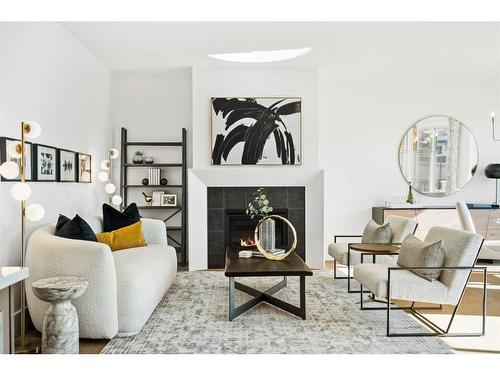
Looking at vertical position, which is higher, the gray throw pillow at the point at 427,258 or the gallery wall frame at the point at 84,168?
the gallery wall frame at the point at 84,168

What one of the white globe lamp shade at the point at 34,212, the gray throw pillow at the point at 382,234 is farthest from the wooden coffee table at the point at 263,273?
the white globe lamp shade at the point at 34,212

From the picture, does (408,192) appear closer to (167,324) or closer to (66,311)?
(167,324)

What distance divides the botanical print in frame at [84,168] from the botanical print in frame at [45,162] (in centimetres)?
73

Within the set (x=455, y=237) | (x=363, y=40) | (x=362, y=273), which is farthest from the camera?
(x=363, y=40)

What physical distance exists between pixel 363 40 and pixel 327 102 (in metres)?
1.77

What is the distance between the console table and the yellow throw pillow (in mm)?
3475

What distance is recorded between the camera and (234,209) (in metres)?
6.30

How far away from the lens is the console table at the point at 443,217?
6.41 meters

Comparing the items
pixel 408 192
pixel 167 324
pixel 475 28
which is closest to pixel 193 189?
pixel 167 324

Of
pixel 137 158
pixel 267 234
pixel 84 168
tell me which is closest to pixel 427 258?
pixel 267 234

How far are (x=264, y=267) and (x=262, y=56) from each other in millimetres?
3225

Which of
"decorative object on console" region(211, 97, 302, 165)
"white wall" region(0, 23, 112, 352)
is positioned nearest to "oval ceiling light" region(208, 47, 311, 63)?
"decorative object on console" region(211, 97, 302, 165)

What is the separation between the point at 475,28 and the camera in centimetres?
473

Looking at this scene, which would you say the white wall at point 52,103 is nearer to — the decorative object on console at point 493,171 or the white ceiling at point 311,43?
the white ceiling at point 311,43
